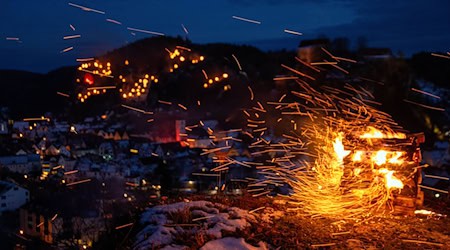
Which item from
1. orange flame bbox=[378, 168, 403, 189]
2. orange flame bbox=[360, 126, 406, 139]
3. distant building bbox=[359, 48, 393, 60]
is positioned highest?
distant building bbox=[359, 48, 393, 60]

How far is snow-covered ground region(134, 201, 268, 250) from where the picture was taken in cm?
446

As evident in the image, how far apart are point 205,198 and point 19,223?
20.2 meters

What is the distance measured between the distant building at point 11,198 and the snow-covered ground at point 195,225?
71.6ft

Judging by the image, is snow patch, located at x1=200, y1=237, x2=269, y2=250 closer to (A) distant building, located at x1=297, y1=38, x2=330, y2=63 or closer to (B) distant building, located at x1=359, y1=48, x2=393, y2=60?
(B) distant building, located at x1=359, y1=48, x2=393, y2=60

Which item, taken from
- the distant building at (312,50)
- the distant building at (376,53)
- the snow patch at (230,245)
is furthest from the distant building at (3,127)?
the snow patch at (230,245)

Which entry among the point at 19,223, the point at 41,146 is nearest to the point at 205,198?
the point at 19,223

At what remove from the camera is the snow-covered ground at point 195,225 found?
4457 mm

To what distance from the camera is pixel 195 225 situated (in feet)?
16.2

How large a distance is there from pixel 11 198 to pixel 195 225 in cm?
2305

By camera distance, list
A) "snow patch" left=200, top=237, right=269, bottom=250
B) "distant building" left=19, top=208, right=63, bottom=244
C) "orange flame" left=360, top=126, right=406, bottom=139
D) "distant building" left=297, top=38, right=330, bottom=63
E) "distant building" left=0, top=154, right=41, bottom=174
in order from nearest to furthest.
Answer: "snow patch" left=200, top=237, right=269, bottom=250 → "orange flame" left=360, top=126, right=406, bottom=139 → "distant building" left=19, top=208, right=63, bottom=244 → "distant building" left=0, top=154, right=41, bottom=174 → "distant building" left=297, top=38, right=330, bottom=63

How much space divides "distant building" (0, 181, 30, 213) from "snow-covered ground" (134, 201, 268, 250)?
2182 centimetres

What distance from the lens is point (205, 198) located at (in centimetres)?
662

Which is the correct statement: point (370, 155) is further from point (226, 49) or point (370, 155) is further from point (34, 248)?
point (226, 49)

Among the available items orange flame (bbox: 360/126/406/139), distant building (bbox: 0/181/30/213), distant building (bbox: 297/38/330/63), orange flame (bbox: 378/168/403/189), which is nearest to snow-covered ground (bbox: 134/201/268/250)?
orange flame (bbox: 378/168/403/189)
